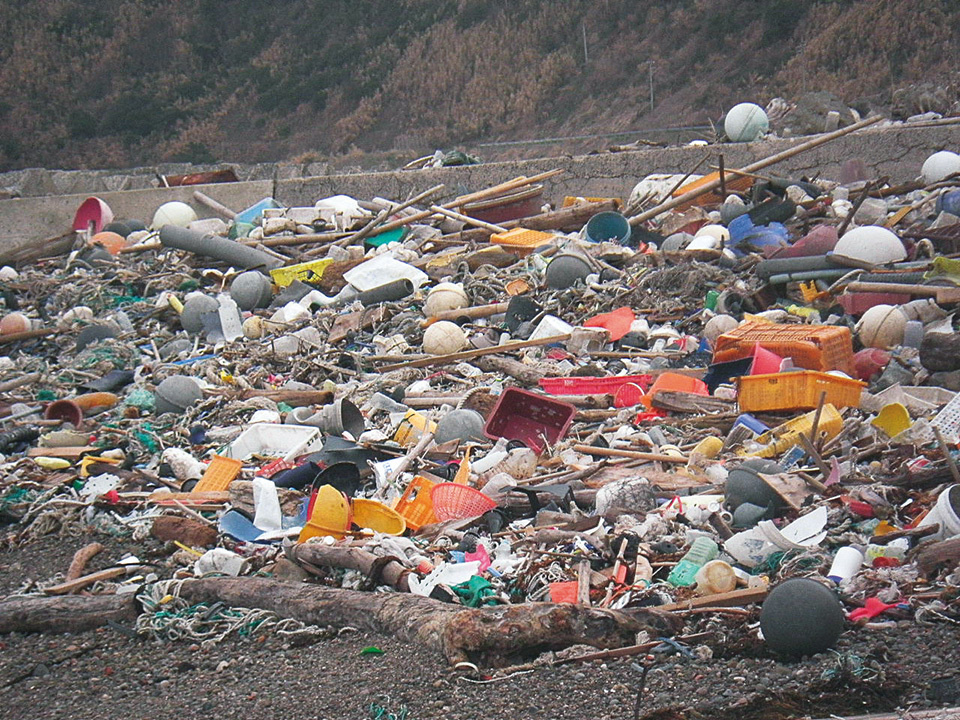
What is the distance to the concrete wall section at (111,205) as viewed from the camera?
13.1 meters

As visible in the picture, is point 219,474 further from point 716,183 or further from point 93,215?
point 93,215

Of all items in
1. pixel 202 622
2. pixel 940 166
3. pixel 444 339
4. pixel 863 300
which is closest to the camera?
pixel 202 622

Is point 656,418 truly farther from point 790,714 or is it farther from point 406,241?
point 406,241

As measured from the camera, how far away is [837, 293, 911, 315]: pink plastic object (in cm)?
735

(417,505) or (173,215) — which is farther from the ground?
(417,505)

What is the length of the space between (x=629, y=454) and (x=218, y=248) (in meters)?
6.65

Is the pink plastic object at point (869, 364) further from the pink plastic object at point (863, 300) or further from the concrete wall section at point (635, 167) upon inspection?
the concrete wall section at point (635, 167)

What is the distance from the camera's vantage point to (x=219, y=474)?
6289 mm

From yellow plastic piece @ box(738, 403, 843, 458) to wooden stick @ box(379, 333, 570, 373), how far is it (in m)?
2.36

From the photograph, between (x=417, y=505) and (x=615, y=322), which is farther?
(x=615, y=322)

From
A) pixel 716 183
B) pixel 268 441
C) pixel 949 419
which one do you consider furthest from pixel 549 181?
pixel 949 419

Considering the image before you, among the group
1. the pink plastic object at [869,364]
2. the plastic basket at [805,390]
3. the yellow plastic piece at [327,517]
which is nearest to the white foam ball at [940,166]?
the pink plastic object at [869,364]

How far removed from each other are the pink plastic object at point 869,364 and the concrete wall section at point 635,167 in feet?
14.4

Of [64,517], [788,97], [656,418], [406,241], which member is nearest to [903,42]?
[788,97]
